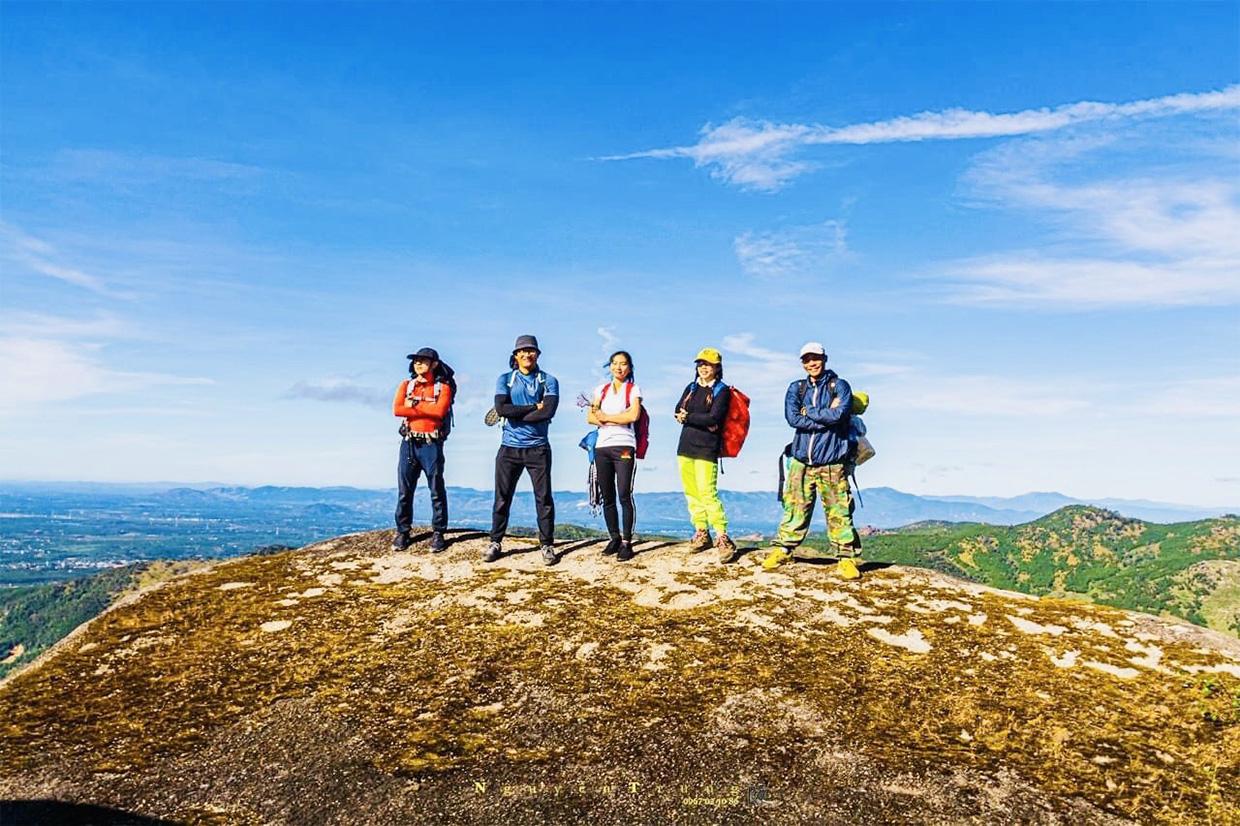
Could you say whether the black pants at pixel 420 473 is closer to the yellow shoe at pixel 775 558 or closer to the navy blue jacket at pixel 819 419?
the yellow shoe at pixel 775 558

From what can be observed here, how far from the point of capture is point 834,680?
8.52 metres

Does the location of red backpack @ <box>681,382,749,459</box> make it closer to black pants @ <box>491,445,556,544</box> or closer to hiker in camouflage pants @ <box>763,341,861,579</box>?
hiker in camouflage pants @ <box>763,341,861,579</box>

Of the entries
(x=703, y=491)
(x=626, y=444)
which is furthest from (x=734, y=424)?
(x=626, y=444)

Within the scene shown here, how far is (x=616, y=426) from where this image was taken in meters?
13.7

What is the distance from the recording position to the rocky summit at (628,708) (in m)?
6.54

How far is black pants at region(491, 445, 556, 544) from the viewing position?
13602 millimetres

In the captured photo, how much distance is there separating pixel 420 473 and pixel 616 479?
394cm

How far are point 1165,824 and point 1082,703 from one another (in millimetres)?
1963

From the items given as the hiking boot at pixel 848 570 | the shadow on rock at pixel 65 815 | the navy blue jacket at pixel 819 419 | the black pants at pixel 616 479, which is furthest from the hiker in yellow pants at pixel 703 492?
the shadow on rock at pixel 65 815

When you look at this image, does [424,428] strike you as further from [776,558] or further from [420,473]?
[776,558]

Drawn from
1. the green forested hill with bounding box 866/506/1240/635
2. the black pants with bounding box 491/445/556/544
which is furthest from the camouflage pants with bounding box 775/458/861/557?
the green forested hill with bounding box 866/506/1240/635

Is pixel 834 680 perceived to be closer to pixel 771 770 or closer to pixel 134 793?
pixel 771 770

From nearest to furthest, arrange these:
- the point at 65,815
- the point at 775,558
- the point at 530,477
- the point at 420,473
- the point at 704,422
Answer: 1. the point at 65,815
2. the point at 775,558
3. the point at 704,422
4. the point at 530,477
5. the point at 420,473

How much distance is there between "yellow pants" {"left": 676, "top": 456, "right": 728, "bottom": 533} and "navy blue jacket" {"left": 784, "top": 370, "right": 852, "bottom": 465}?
164cm
